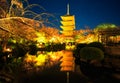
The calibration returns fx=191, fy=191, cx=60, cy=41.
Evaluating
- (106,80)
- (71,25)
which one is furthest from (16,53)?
(71,25)

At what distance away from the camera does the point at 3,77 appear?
8789 mm

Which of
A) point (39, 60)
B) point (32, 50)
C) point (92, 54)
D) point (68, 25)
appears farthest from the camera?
point (68, 25)

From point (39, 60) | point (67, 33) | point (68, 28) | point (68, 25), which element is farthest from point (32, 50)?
point (68, 25)

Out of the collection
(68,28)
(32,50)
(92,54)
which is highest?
(68,28)

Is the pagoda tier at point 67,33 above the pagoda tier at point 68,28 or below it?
below

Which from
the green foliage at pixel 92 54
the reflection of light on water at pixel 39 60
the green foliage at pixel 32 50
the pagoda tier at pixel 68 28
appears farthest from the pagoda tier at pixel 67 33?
the green foliage at pixel 92 54

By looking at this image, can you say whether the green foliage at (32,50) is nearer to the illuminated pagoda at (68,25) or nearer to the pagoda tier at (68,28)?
the illuminated pagoda at (68,25)

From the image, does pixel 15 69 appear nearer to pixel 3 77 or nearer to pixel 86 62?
pixel 3 77

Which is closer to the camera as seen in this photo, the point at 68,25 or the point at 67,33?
the point at 67,33

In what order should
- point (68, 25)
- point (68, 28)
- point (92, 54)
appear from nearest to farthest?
point (92, 54)
point (68, 28)
point (68, 25)

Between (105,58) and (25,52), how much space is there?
20.8 feet

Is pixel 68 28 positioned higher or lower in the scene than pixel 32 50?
higher

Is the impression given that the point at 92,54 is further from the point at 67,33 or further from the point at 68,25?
the point at 68,25

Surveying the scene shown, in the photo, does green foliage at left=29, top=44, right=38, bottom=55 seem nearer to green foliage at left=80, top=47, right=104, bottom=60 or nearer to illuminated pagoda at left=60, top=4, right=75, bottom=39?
green foliage at left=80, top=47, right=104, bottom=60
